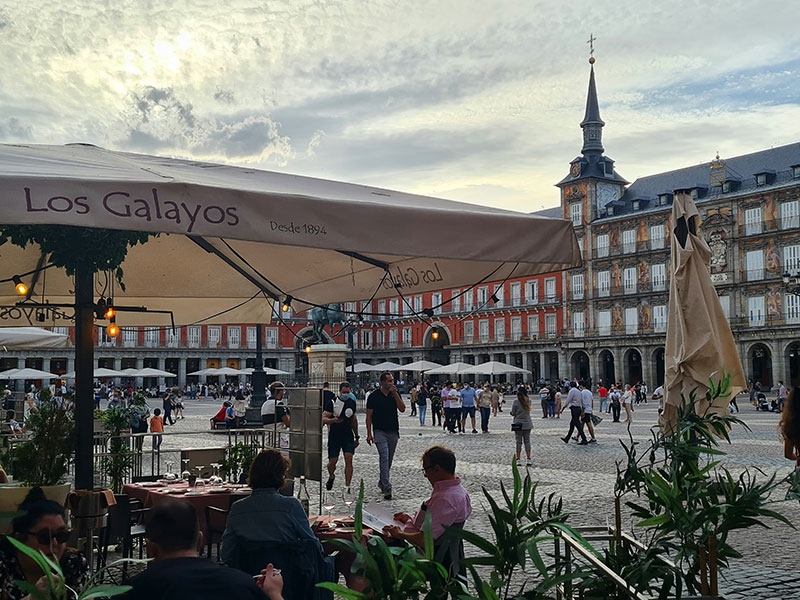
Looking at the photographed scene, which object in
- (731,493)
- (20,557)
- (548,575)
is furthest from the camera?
(20,557)

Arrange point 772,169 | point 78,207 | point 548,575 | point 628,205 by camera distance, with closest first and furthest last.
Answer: point 548,575 < point 78,207 < point 772,169 < point 628,205

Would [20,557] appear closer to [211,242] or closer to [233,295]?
[211,242]

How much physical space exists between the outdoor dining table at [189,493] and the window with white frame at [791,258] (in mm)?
44394

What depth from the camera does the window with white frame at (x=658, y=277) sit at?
50719 millimetres

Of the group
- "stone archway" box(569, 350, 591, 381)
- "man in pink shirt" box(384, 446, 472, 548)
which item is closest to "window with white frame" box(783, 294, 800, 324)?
"stone archway" box(569, 350, 591, 381)

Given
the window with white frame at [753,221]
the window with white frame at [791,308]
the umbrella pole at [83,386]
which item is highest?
the window with white frame at [753,221]

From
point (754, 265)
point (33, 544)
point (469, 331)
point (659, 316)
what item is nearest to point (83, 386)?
point (33, 544)

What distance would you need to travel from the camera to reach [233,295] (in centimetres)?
729

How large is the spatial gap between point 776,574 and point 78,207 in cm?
492

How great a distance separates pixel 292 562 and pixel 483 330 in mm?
59479

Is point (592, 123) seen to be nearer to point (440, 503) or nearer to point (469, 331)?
point (469, 331)


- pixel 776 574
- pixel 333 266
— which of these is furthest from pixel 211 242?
pixel 776 574

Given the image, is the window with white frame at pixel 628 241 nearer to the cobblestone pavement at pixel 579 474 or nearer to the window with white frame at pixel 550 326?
the window with white frame at pixel 550 326

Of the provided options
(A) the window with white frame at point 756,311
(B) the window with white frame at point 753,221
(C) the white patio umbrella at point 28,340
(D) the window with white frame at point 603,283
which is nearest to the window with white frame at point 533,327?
(D) the window with white frame at point 603,283
